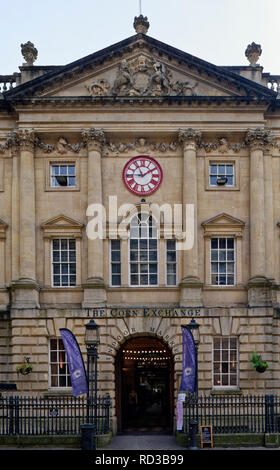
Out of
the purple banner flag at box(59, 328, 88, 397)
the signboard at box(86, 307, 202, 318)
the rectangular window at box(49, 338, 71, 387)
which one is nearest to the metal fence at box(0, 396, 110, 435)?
the purple banner flag at box(59, 328, 88, 397)

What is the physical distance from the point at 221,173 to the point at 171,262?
16.1 feet

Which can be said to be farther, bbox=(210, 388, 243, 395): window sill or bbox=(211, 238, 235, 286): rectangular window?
bbox=(211, 238, 235, 286): rectangular window

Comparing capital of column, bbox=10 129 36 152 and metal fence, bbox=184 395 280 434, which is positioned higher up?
capital of column, bbox=10 129 36 152

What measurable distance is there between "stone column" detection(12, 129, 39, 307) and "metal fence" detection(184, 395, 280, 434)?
27.8ft

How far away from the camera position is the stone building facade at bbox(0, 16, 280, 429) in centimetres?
2922

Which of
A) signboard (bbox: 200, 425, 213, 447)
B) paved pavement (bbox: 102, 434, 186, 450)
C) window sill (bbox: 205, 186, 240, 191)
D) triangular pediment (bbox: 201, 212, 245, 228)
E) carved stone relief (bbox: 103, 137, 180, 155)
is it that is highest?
carved stone relief (bbox: 103, 137, 180, 155)

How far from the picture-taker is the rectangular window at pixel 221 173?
30953 millimetres

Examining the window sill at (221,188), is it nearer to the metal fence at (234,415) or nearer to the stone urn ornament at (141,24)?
the stone urn ornament at (141,24)

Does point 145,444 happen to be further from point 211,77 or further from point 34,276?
point 211,77

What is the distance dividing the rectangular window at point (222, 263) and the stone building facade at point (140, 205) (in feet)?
0.15

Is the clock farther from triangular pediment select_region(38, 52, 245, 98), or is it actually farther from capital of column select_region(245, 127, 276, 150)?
capital of column select_region(245, 127, 276, 150)

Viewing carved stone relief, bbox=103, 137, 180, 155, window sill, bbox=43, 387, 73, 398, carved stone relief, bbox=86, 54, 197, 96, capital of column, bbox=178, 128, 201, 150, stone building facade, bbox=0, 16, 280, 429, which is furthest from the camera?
carved stone relief, bbox=103, 137, 180, 155

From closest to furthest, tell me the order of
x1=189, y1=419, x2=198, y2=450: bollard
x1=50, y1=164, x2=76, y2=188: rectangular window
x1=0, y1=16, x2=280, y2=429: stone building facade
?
x1=189, y1=419, x2=198, y2=450: bollard < x1=0, y1=16, x2=280, y2=429: stone building facade < x1=50, y1=164, x2=76, y2=188: rectangular window

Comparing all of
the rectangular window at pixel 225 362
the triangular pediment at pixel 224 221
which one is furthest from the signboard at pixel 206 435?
the triangular pediment at pixel 224 221
